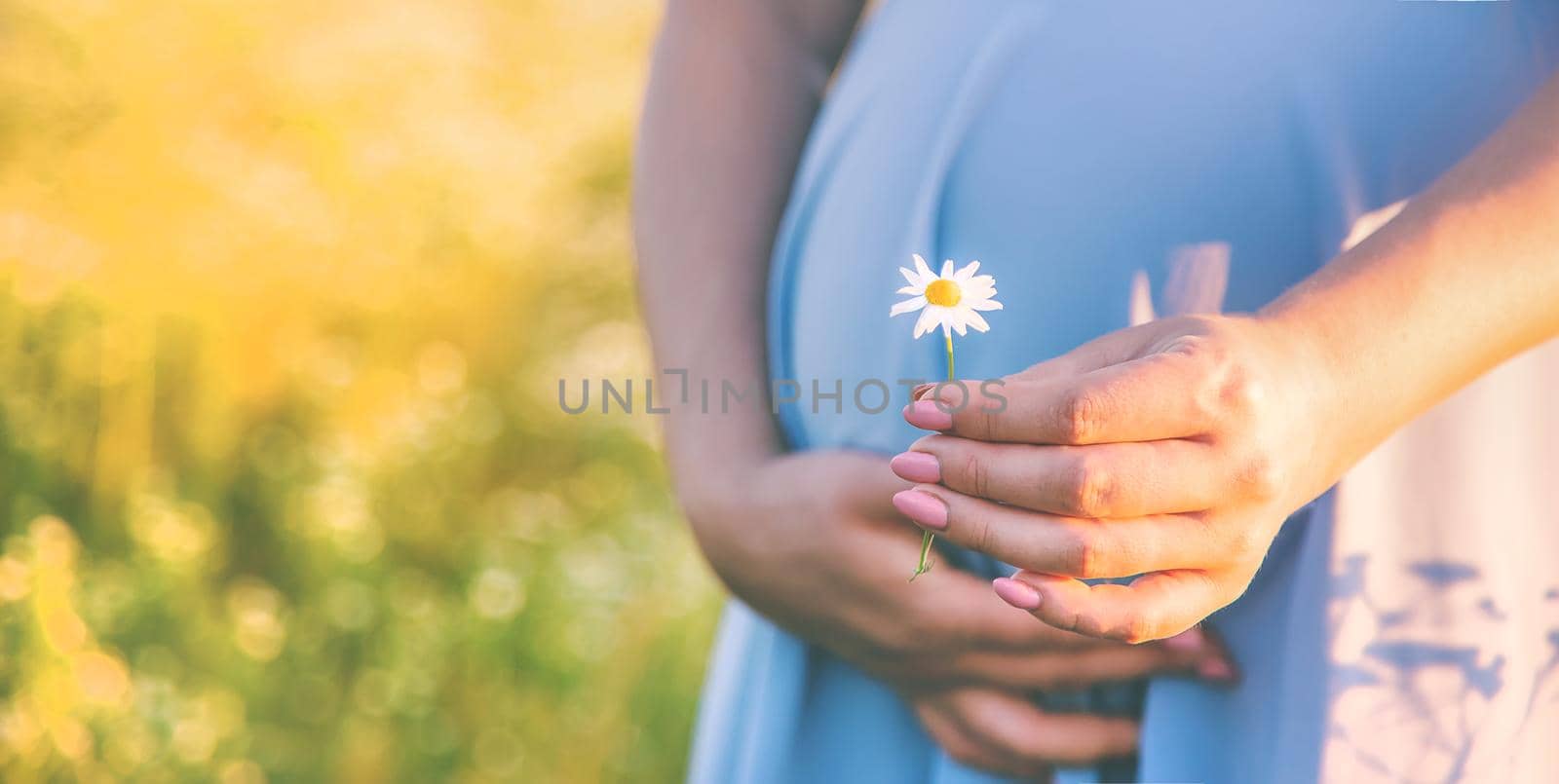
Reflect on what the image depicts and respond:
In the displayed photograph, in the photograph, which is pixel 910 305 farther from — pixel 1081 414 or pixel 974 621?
pixel 974 621

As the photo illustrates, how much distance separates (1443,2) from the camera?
658 millimetres

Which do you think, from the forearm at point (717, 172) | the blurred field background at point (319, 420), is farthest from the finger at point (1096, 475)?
the blurred field background at point (319, 420)

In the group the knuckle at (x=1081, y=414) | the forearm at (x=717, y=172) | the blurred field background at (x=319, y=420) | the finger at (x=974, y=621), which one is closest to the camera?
the knuckle at (x=1081, y=414)

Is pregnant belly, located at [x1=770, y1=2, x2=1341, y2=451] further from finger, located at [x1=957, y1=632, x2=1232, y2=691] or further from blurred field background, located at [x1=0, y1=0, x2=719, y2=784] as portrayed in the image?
blurred field background, located at [x1=0, y1=0, x2=719, y2=784]

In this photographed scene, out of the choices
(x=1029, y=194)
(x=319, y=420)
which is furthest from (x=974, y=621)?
(x=319, y=420)

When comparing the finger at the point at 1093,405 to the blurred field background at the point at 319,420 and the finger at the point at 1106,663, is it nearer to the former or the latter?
the finger at the point at 1106,663

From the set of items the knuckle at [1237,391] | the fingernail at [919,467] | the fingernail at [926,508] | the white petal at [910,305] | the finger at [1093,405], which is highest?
the white petal at [910,305]

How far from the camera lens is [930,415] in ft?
1.68

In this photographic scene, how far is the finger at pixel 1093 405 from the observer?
1.61 feet

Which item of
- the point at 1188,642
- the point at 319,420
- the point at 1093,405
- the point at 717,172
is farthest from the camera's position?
the point at 319,420

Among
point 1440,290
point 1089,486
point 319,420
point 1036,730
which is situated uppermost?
point 319,420

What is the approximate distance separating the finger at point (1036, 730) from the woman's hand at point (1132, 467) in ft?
0.64

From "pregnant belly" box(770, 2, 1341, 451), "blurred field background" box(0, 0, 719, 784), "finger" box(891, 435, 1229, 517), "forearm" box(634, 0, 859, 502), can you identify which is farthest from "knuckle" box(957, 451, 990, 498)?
"blurred field background" box(0, 0, 719, 784)

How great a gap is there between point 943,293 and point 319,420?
7.17ft
